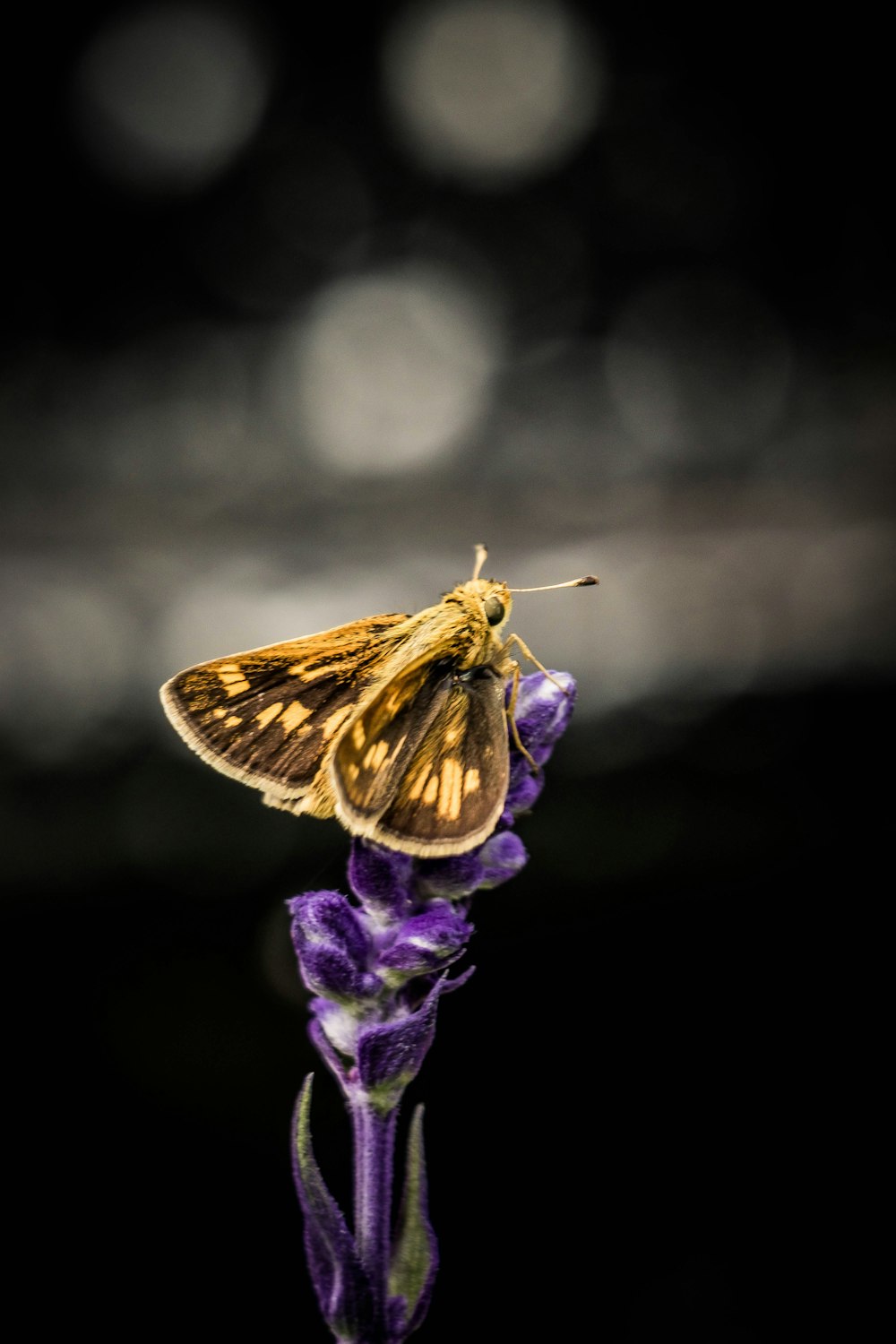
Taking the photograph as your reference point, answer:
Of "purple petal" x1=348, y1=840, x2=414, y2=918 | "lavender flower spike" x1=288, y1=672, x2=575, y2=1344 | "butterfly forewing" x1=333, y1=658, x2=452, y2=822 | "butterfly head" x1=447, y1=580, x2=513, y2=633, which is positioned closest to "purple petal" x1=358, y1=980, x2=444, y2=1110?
"lavender flower spike" x1=288, y1=672, x2=575, y2=1344

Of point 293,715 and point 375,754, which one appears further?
point 293,715

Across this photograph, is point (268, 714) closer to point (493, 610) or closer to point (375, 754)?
point (375, 754)

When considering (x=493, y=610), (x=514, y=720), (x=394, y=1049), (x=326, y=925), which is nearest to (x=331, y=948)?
(x=326, y=925)

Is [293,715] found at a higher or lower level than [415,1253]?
higher

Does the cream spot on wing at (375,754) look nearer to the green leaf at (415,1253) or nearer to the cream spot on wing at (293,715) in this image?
the cream spot on wing at (293,715)

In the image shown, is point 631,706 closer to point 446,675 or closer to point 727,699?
point 727,699

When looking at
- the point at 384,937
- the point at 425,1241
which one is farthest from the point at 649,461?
the point at 425,1241

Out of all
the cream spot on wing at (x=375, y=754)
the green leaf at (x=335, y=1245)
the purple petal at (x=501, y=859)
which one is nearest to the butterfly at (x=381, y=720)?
the cream spot on wing at (x=375, y=754)
